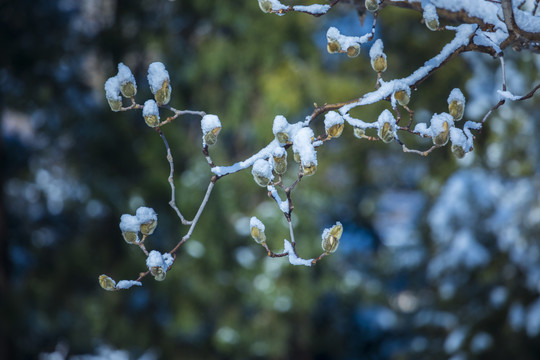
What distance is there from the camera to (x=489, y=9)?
64.9 inches

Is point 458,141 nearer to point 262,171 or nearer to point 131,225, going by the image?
point 262,171

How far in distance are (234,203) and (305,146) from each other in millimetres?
4922

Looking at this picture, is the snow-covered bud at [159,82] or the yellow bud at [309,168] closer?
the yellow bud at [309,168]

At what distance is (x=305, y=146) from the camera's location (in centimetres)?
135

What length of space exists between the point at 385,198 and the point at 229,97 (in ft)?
9.01

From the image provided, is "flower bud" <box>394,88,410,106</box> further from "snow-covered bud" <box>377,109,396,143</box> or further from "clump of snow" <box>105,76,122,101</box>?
"clump of snow" <box>105,76,122,101</box>

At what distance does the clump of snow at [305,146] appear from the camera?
1.34 meters

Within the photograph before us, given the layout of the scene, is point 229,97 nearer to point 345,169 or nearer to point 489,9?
point 345,169

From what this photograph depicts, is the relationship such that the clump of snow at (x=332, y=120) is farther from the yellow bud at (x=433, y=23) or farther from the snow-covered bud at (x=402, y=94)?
the yellow bud at (x=433, y=23)

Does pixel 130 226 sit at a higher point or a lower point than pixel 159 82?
lower

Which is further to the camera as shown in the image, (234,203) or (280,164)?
(234,203)

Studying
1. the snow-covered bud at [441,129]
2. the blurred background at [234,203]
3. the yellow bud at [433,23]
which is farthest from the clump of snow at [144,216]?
the blurred background at [234,203]

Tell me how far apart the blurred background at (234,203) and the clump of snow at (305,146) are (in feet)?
12.2

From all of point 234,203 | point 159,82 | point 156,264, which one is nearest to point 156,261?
point 156,264
